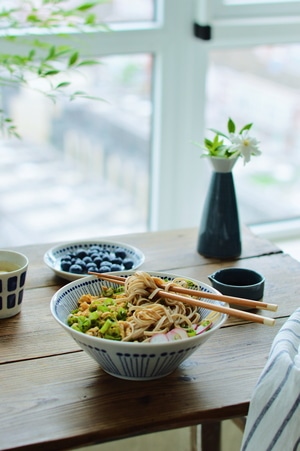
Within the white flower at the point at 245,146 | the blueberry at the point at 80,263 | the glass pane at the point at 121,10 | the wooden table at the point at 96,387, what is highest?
the glass pane at the point at 121,10

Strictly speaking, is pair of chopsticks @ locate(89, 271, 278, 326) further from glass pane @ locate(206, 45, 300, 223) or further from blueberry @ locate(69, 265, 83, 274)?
glass pane @ locate(206, 45, 300, 223)

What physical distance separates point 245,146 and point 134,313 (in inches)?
19.8

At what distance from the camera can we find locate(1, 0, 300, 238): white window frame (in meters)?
2.02

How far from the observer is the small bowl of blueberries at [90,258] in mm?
1382

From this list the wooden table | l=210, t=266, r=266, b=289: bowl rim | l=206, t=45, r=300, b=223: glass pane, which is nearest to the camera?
the wooden table

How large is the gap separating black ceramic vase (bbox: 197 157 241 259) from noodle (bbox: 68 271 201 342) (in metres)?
0.34

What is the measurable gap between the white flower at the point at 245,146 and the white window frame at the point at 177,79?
0.67 metres

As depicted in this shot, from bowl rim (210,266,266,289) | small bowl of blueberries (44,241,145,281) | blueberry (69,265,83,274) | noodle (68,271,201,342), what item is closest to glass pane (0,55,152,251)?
small bowl of blueberries (44,241,145,281)

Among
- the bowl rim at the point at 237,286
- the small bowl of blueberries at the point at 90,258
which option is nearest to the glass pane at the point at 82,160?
the small bowl of blueberries at the point at 90,258

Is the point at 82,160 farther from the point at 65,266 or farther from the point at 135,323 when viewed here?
the point at 135,323

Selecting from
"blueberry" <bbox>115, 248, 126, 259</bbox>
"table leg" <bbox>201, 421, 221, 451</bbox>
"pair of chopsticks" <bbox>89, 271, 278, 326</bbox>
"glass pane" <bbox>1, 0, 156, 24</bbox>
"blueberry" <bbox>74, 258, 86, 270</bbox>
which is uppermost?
"glass pane" <bbox>1, 0, 156, 24</bbox>

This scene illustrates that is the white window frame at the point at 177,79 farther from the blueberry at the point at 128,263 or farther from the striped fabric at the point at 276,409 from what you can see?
the striped fabric at the point at 276,409

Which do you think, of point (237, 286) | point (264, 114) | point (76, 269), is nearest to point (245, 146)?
point (237, 286)

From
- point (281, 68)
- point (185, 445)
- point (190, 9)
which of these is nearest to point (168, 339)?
point (185, 445)
